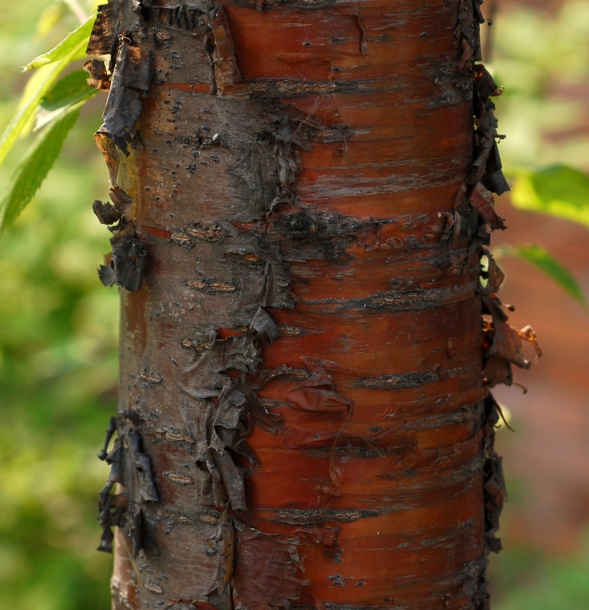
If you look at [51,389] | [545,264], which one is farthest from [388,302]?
[51,389]

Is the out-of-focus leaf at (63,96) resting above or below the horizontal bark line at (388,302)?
above

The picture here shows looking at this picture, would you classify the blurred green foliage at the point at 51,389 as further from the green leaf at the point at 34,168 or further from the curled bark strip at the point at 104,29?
the curled bark strip at the point at 104,29

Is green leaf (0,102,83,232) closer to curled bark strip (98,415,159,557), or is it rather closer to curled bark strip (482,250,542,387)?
curled bark strip (98,415,159,557)

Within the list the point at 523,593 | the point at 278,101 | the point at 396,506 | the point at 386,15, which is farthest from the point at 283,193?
the point at 523,593

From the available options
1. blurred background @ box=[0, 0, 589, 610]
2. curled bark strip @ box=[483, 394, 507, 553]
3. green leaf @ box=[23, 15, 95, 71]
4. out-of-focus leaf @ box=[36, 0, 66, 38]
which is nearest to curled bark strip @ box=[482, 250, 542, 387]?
curled bark strip @ box=[483, 394, 507, 553]

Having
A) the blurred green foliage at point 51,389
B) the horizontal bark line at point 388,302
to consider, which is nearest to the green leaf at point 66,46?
the horizontal bark line at point 388,302

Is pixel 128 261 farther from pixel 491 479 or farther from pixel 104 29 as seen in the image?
pixel 491 479
